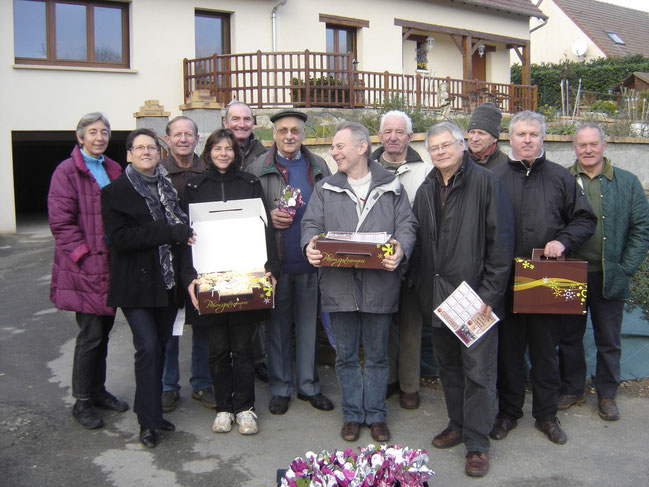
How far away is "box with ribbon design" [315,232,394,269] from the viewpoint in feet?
12.2

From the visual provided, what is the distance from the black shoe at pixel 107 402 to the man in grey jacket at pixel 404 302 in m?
2.03

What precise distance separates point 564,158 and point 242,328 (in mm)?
7096

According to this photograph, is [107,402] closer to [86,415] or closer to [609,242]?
[86,415]

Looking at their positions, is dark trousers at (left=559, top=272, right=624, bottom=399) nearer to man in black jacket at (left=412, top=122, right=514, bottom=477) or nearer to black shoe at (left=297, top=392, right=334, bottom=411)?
man in black jacket at (left=412, top=122, right=514, bottom=477)

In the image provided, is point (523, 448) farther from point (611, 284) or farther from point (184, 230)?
point (184, 230)

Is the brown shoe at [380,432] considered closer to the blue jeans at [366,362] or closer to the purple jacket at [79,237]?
the blue jeans at [366,362]

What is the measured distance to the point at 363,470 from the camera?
2.95m

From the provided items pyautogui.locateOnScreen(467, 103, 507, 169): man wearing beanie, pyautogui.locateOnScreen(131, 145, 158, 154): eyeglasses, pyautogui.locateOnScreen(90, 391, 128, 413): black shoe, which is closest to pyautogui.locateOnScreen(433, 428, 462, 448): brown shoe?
pyautogui.locateOnScreen(467, 103, 507, 169): man wearing beanie

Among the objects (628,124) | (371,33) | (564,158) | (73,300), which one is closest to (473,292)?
(73,300)

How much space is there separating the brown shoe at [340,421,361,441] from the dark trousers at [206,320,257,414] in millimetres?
696

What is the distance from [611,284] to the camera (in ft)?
14.3

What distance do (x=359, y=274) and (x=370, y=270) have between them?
3.1 inches

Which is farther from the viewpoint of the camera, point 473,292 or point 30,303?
point 30,303

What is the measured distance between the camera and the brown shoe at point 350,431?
13.6 feet
